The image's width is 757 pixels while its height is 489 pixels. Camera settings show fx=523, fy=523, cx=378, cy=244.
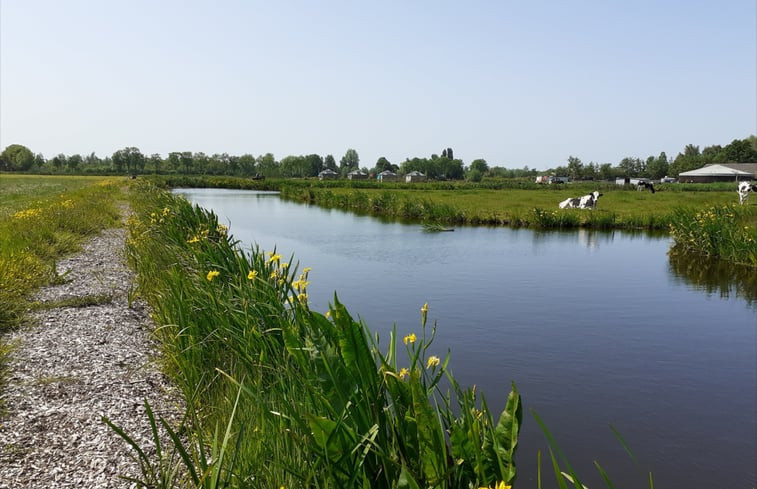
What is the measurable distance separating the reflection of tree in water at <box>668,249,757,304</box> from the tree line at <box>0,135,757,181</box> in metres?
105

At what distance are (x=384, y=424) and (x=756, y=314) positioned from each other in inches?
467

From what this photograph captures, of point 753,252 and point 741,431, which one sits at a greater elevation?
point 753,252

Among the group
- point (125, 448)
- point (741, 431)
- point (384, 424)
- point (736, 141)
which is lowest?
point (741, 431)

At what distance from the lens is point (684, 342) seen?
955 centimetres

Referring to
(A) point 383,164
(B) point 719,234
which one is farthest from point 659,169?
(B) point 719,234

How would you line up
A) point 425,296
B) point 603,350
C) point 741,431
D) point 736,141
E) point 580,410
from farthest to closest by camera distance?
point 736,141 → point 425,296 → point 603,350 → point 580,410 → point 741,431

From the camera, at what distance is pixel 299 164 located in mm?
170750

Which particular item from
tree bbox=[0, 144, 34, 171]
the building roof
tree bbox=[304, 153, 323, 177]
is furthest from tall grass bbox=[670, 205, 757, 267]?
tree bbox=[304, 153, 323, 177]

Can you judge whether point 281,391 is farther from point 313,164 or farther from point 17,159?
point 313,164

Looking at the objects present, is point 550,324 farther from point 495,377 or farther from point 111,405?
point 111,405

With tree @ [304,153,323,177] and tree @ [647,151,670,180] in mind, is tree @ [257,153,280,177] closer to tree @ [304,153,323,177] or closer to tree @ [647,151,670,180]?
tree @ [304,153,323,177]

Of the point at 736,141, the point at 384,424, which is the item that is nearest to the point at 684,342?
the point at 384,424

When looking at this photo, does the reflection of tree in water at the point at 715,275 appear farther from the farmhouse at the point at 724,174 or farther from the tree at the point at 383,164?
the tree at the point at 383,164

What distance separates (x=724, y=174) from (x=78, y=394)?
100705 mm
